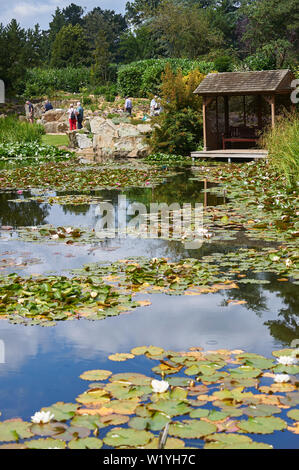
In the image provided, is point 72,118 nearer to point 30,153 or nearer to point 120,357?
point 30,153

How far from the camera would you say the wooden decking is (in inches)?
728

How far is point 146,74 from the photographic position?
36812mm

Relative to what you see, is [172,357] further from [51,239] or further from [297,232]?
[51,239]

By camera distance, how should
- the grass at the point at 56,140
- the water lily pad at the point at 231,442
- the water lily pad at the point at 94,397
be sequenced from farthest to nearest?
the grass at the point at 56,140
the water lily pad at the point at 94,397
the water lily pad at the point at 231,442

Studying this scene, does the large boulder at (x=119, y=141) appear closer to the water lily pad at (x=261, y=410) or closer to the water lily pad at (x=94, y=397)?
the water lily pad at (x=94, y=397)

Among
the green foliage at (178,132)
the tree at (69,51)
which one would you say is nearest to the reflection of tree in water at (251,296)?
the green foliage at (178,132)

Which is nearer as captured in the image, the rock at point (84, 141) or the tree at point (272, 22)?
the rock at point (84, 141)

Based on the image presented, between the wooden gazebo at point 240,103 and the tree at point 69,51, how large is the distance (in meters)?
33.1

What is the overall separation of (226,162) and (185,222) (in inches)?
441

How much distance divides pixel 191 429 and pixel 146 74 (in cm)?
3562

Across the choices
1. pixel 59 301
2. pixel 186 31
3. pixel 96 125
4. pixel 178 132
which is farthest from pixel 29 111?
pixel 59 301

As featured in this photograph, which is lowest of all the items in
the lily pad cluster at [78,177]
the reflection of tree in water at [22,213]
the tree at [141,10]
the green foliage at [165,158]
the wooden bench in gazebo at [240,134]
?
the reflection of tree in water at [22,213]

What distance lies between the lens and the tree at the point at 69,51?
5172 centimetres

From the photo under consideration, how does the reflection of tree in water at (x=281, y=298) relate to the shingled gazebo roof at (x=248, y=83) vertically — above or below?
below
